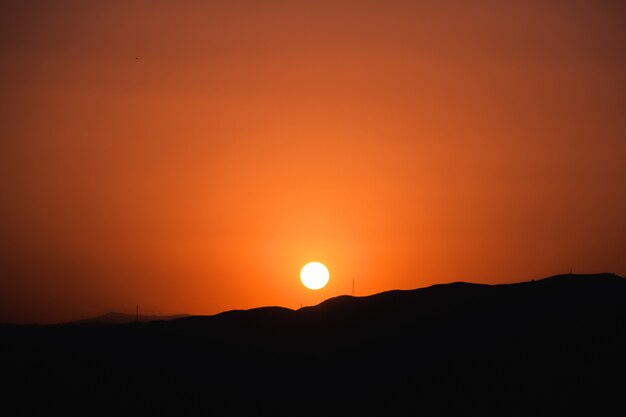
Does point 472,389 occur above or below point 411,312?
below

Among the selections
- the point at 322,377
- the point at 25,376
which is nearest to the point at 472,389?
the point at 322,377

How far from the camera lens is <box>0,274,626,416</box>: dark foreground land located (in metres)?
27.0

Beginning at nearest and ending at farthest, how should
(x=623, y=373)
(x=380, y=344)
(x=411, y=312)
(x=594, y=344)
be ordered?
(x=623, y=373) → (x=594, y=344) → (x=380, y=344) → (x=411, y=312)

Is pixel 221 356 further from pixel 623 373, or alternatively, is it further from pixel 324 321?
pixel 623 373

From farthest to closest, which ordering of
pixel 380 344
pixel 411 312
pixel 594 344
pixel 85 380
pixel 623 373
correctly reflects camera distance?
pixel 411 312
pixel 380 344
pixel 85 380
pixel 594 344
pixel 623 373

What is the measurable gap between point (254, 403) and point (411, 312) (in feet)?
30.1

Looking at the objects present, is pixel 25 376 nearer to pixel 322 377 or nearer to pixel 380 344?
pixel 322 377

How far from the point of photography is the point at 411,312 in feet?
121

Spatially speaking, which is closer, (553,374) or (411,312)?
(553,374)

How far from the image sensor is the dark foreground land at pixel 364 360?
88.6 feet

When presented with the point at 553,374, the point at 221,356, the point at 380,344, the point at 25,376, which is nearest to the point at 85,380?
the point at 25,376

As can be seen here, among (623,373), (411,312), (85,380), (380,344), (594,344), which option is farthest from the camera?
(411,312)

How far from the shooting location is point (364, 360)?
32.4 m

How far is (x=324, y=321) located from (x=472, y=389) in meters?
11.4
